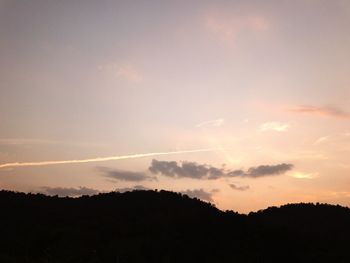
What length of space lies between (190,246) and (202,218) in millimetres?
24560

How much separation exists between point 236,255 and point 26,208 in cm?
7088

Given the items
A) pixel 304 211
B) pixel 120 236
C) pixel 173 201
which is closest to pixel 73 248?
pixel 120 236

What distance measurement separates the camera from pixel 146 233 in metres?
127

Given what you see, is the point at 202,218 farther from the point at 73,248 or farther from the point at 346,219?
the point at 346,219

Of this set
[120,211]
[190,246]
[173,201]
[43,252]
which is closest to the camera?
[43,252]

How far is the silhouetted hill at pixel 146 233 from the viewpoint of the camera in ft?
366

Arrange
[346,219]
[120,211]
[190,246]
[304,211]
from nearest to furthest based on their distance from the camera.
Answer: [190,246]
[120,211]
[346,219]
[304,211]

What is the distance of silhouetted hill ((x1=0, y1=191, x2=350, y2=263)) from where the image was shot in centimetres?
11169

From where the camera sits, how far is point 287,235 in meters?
140

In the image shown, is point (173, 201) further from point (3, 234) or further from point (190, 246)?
point (3, 234)

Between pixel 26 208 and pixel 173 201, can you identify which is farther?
pixel 173 201

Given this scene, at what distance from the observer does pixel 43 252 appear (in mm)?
109500

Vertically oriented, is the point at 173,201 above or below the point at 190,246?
above

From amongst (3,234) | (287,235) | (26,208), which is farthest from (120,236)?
(287,235)
